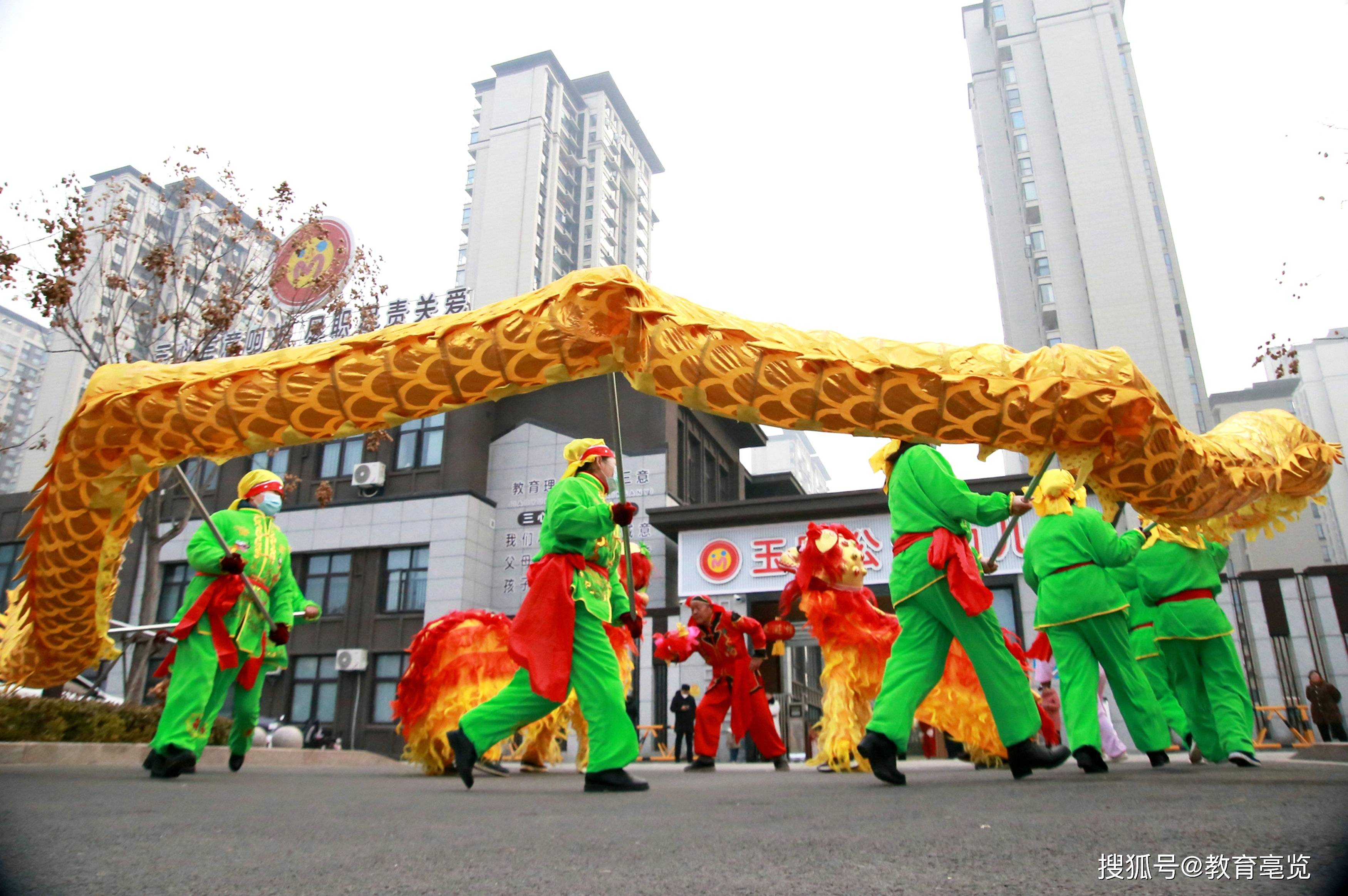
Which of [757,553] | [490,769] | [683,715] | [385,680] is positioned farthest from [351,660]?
[490,769]

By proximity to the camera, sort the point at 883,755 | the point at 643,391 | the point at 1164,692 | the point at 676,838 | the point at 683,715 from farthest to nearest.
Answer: the point at 683,715, the point at 1164,692, the point at 883,755, the point at 643,391, the point at 676,838

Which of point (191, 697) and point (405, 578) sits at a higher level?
point (405, 578)

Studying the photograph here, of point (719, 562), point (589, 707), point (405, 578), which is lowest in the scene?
point (589, 707)

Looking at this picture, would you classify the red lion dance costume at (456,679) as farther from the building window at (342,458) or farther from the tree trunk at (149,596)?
the building window at (342,458)

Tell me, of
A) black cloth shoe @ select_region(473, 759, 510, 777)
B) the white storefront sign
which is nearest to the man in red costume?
black cloth shoe @ select_region(473, 759, 510, 777)

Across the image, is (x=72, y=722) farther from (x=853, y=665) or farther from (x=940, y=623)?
(x=940, y=623)

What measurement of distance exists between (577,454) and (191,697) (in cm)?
267

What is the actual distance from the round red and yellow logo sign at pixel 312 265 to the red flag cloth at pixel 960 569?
29.6ft

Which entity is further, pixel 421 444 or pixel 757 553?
pixel 421 444

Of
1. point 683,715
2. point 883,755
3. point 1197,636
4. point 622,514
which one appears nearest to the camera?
point 883,755

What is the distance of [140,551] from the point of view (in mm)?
22500

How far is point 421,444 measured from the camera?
21.4 metres

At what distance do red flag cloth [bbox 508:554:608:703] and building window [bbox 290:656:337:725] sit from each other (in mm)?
17591

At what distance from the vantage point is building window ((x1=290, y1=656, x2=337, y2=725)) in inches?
787
